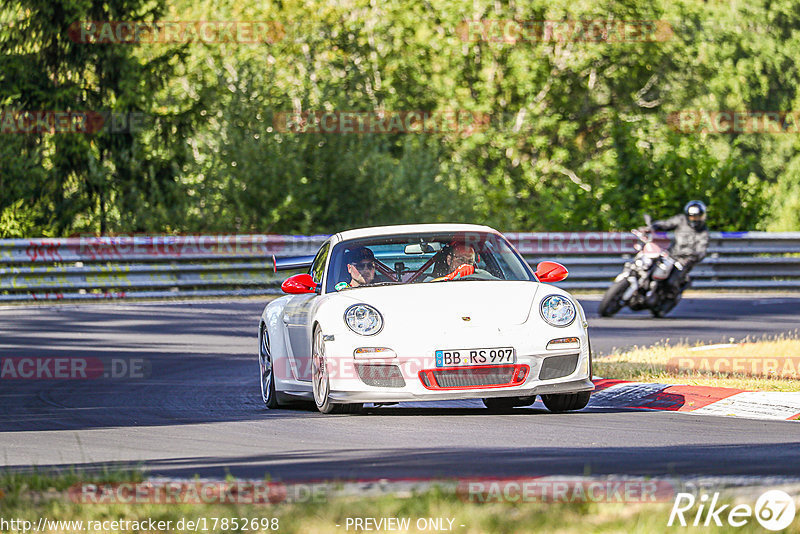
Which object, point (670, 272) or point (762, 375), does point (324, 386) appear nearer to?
point (762, 375)

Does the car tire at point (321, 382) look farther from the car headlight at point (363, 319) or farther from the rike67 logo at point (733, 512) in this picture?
the rike67 logo at point (733, 512)

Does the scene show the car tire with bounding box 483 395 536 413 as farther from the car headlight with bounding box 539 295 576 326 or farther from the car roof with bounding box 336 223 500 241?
the car roof with bounding box 336 223 500 241

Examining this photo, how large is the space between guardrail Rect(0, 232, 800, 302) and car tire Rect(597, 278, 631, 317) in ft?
18.8

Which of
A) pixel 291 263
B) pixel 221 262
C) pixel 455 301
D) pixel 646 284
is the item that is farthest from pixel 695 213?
pixel 455 301

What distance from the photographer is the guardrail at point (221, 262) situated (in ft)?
79.3

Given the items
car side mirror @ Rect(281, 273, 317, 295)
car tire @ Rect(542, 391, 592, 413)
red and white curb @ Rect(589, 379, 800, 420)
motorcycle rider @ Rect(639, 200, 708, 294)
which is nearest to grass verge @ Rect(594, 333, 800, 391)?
red and white curb @ Rect(589, 379, 800, 420)

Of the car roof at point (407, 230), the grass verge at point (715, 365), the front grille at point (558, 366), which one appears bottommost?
the grass verge at point (715, 365)

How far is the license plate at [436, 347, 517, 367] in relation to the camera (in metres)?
9.48

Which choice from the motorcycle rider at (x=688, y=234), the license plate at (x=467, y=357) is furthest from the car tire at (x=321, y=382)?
the motorcycle rider at (x=688, y=234)

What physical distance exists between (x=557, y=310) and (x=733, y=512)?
4.63m

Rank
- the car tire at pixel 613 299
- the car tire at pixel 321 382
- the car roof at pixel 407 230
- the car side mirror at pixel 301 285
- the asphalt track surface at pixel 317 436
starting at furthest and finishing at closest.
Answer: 1. the car tire at pixel 613 299
2. the car roof at pixel 407 230
3. the car side mirror at pixel 301 285
4. the car tire at pixel 321 382
5. the asphalt track surface at pixel 317 436

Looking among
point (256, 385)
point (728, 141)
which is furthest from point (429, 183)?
point (728, 141)

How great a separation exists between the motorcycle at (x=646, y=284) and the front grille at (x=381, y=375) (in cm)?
1147

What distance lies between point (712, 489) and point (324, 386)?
4429 mm
